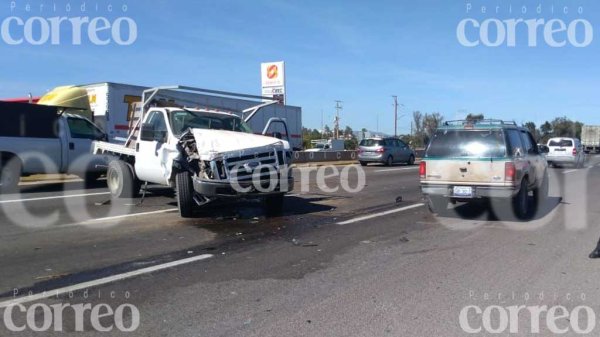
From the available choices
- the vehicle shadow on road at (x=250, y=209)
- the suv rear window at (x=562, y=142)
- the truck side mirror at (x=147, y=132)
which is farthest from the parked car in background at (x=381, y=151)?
the truck side mirror at (x=147, y=132)

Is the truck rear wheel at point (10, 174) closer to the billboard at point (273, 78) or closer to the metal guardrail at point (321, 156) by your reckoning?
the metal guardrail at point (321, 156)

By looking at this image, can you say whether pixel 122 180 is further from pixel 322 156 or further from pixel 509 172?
pixel 322 156

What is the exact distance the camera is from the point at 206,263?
21.5 ft

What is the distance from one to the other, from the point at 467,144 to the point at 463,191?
3.01ft

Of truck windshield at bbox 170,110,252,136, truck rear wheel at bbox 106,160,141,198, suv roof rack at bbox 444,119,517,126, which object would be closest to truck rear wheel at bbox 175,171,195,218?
truck windshield at bbox 170,110,252,136

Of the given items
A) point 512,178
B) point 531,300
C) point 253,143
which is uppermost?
point 253,143

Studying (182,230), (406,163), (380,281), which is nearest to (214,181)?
(182,230)

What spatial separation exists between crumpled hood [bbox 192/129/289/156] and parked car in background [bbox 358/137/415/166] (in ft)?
65.1

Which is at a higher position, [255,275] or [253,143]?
[253,143]

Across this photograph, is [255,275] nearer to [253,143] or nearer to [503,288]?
[503,288]

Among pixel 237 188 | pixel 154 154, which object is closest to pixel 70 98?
pixel 154 154

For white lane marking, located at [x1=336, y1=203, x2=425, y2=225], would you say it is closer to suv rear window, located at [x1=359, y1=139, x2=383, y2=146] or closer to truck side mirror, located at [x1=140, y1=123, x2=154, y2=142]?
truck side mirror, located at [x1=140, y1=123, x2=154, y2=142]

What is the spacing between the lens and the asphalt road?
473cm

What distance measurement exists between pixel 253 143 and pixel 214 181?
1160mm
